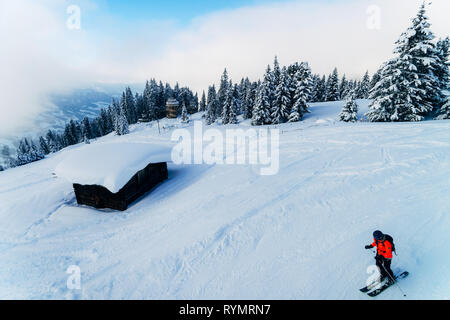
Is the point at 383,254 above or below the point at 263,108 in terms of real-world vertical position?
below

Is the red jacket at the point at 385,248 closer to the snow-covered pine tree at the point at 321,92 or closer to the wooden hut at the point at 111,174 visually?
the wooden hut at the point at 111,174

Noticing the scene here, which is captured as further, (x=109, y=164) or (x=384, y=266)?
(x=109, y=164)

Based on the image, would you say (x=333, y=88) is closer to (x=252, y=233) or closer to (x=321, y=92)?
(x=321, y=92)

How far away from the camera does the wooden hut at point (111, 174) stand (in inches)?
428

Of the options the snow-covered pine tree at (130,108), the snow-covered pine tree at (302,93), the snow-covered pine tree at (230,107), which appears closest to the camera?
the snow-covered pine tree at (302,93)

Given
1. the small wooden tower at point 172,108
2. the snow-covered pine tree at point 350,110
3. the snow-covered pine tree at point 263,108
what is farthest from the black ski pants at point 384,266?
the small wooden tower at point 172,108

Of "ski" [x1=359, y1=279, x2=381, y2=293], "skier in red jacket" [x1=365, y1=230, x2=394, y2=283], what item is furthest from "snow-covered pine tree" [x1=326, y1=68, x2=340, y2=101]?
"ski" [x1=359, y1=279, x2=381, y2=293]

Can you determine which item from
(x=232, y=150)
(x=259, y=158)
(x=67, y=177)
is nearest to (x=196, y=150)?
(x=232, y=150)

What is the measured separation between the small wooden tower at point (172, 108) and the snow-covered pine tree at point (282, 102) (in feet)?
161

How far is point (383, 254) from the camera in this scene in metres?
4.77

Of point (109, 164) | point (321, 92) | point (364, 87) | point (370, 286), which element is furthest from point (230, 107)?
point (370, 286)

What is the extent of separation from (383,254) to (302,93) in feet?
117
